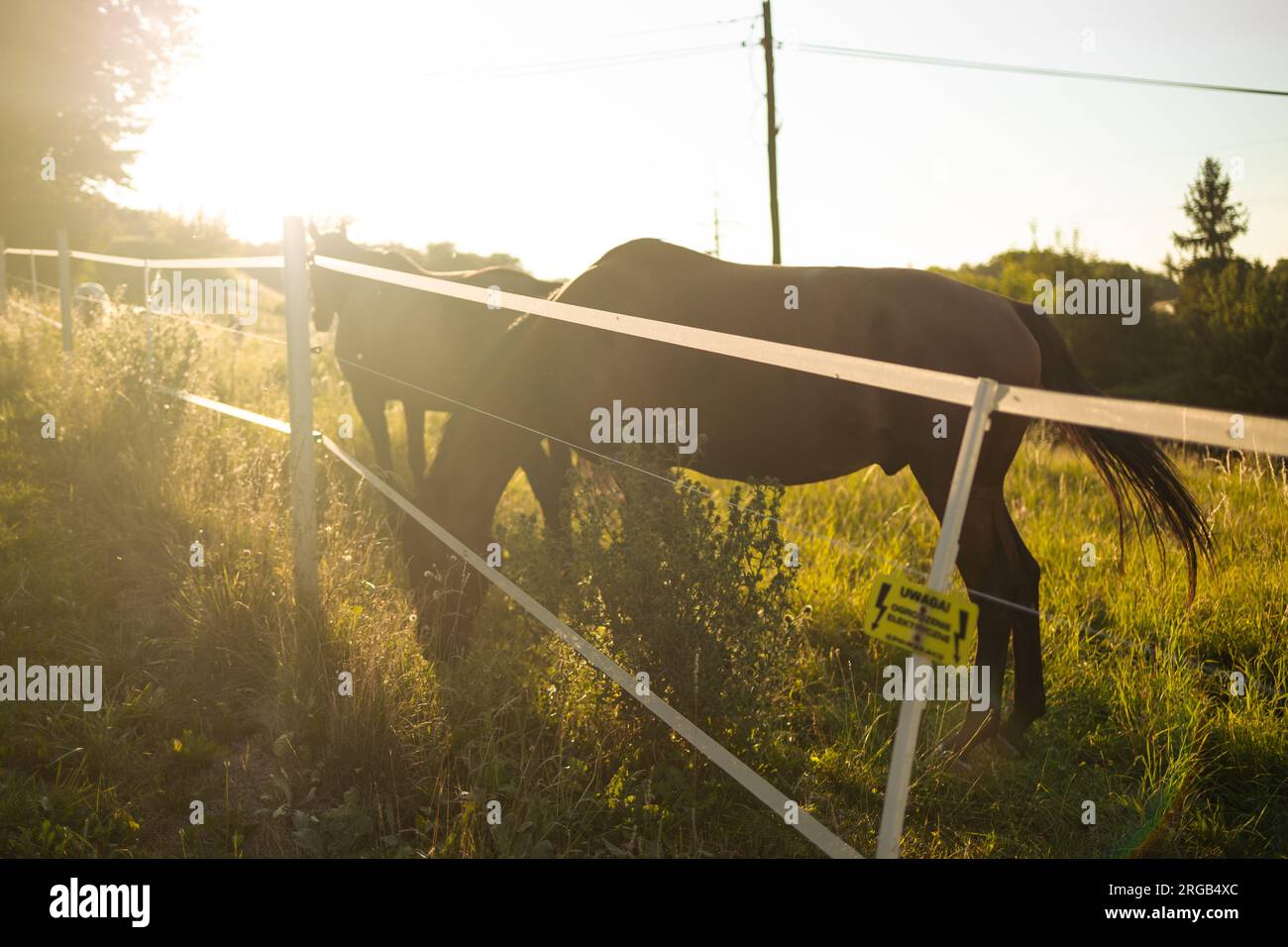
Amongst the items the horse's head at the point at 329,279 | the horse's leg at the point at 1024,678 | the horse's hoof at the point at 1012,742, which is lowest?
the horse's hoof at the point at 1012,742

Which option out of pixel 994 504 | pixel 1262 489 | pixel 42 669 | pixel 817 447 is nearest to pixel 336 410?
pixel 42 669

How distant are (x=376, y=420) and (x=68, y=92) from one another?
1002 centimetres

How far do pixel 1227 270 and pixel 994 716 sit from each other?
3823 centimetres

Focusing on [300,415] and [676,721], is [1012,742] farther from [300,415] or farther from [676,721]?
[300,415]

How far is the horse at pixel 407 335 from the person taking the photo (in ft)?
18.1

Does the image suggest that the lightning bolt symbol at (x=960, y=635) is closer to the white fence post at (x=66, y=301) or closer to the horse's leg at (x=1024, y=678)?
the horse's leg at (x=1024, y=678)

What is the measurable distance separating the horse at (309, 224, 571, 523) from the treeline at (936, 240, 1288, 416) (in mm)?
24842

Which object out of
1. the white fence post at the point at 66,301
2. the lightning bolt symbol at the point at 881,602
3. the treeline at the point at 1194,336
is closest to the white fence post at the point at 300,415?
the lightning bolt symbol at the point at 881,602

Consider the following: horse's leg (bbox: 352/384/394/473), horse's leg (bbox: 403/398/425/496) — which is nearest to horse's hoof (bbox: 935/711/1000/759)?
horse's leg (bbox: 403/398/425/496)

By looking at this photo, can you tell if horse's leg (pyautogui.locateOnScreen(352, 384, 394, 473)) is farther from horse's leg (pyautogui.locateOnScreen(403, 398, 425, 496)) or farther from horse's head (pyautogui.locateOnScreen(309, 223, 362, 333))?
horse's head (pyautogui.locateOnScreen(309, 223, 362, 333))

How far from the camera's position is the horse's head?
770 cm

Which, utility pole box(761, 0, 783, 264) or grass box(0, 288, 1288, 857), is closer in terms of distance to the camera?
grass box(0, 288, 1288, 857)

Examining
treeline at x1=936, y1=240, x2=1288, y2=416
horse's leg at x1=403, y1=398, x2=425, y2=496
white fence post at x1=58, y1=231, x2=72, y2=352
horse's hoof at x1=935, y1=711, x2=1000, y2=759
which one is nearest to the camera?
horse's hoof at x1=935, y1=711, x2=1000, y2=759
